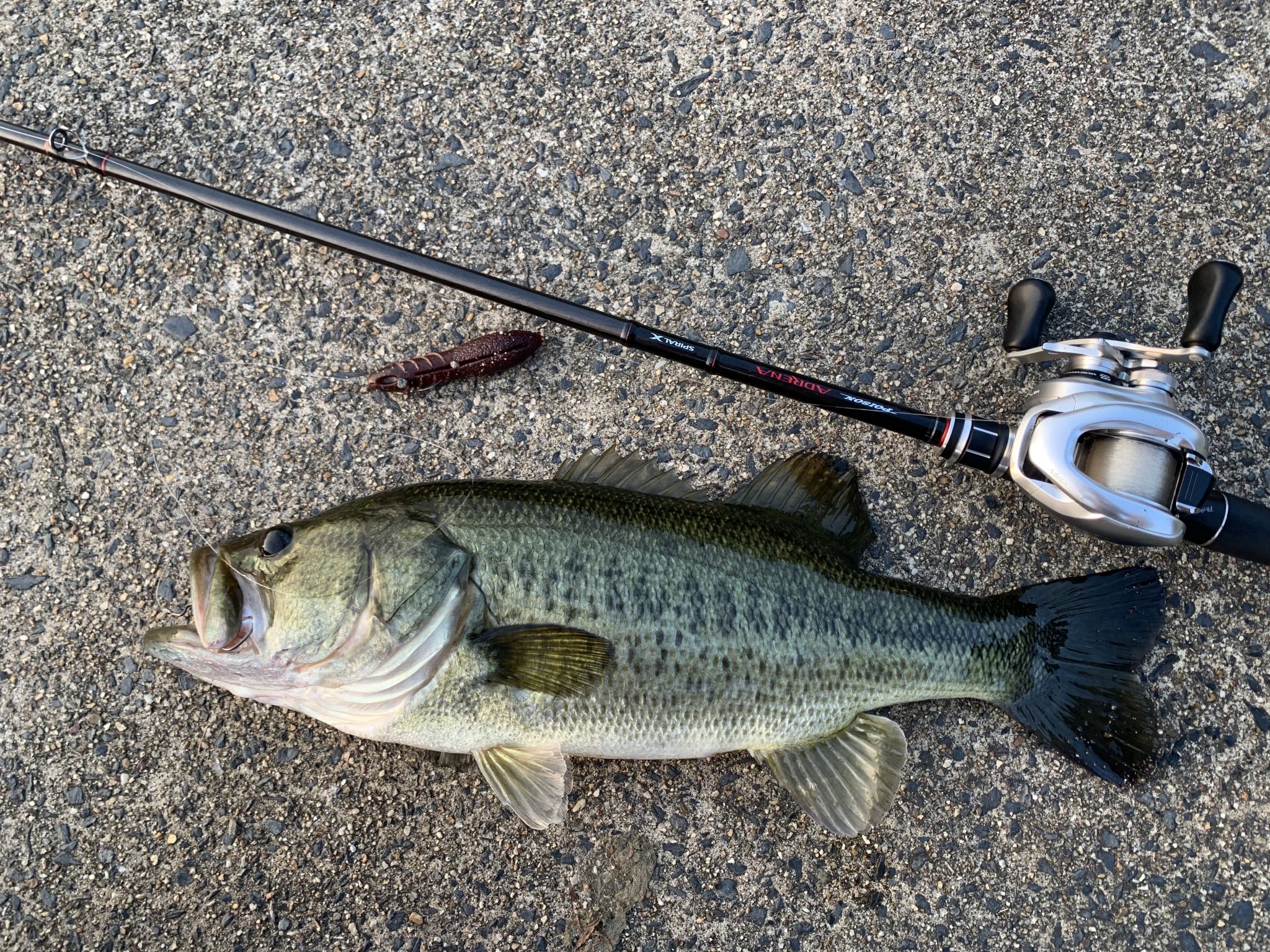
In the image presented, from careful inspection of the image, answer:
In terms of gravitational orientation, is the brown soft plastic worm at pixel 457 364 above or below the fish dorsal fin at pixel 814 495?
above

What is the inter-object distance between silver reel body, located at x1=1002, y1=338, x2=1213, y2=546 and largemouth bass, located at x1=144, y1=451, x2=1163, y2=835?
395 millimetres

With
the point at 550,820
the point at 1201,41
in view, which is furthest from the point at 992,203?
the point at 550,820

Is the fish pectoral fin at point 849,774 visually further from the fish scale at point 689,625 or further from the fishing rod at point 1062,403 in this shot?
the fishing rod at point 1062,403

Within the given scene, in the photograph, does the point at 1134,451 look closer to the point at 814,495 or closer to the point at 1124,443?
the point at 1124,443

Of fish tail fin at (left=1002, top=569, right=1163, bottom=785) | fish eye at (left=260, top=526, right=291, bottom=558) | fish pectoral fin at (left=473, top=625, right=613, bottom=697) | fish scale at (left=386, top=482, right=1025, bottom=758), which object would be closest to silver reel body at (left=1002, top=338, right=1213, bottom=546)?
fish tail fin at (left=1002, top=569, right=1163, bottom=785)

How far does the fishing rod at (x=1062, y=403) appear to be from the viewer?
92.5 inches

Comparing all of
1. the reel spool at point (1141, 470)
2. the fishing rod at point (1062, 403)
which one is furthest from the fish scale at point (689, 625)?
the reel spool at point (1141, 470)

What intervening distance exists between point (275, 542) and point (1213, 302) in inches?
109

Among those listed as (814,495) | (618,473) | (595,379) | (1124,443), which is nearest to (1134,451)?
(1124,443)

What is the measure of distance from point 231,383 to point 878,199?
240 centimetres

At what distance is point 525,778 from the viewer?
2.40 metres

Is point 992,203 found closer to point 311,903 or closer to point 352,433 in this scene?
point 352,433

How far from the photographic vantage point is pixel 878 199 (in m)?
3.04

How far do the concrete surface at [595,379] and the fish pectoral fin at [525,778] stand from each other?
0.29 metres
